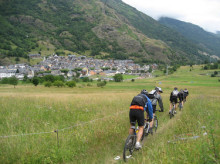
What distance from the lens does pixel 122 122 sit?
→ 903cm

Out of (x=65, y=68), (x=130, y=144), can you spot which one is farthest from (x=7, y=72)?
(x=130, y=144)

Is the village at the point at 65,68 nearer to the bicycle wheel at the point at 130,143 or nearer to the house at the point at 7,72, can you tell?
the house at the point at 7,72

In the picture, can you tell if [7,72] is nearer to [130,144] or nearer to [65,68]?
[65,68]

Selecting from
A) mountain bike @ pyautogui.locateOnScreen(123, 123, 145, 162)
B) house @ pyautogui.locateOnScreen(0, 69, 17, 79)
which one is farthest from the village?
mountain bike @ pyautogui.locateOnScreen(123, 123, 145, 162)

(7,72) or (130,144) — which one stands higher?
(7,72)

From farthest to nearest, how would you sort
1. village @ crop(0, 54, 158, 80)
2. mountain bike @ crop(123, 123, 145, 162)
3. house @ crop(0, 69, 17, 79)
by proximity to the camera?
village @ crop(0, 54, 158, 80), house @ crop(0, 69, 17, 79), mountain bike @ crop(123, 123, 145, 162)

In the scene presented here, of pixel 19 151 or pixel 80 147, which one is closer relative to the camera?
pixel 19 151

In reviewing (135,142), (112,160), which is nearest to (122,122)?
(135,142)

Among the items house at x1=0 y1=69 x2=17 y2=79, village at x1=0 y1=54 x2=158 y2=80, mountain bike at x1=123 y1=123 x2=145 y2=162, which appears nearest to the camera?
mountain bike at x1=123 y1=123 x2=145 y2=162

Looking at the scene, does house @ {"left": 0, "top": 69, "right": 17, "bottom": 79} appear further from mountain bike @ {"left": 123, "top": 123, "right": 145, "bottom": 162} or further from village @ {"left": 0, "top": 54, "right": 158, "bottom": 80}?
mountain bike @ {"left": 123, "top": 123, "right": 145, "bottom": 162}

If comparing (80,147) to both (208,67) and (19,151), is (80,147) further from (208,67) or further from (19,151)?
(208,67)

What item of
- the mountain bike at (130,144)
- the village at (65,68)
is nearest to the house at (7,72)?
the village at (65,68)

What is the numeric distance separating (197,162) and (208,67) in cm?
15085

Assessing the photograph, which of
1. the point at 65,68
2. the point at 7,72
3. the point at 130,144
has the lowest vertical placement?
the point at 130,144
